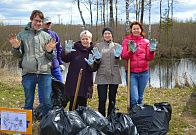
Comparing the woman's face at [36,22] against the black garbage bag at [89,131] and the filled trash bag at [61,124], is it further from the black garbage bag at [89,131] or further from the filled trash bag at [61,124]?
the black garbage bag at [89,131]

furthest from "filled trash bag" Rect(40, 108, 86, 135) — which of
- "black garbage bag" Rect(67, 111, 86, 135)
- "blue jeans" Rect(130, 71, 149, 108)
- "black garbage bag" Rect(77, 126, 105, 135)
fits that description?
"blue jeans" Rect(130, 71, 149, 108)

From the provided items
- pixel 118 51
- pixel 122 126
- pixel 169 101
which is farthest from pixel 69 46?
pixel 169 101

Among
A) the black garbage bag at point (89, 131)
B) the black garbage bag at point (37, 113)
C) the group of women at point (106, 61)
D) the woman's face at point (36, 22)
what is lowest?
the black garbage bag at point (37, 113)

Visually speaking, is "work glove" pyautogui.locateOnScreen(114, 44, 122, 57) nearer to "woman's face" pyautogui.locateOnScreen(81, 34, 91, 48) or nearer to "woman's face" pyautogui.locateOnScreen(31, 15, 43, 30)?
"woman's face" pyautogui.locateOnScreen(81, 34, 91, 48)

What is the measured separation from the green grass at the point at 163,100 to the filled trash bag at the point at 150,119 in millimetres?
450

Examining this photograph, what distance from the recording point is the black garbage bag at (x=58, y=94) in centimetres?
529

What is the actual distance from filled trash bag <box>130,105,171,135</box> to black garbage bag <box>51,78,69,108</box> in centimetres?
125

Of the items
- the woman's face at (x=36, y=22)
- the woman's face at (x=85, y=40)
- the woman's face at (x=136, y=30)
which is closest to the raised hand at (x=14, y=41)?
the woman's face at (x=36, y=22)

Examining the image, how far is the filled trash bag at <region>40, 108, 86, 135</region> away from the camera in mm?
3961

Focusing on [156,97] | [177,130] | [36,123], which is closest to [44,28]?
[36,123]

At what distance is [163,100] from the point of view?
24.7 feet

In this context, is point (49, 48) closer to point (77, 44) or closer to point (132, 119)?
point (77, 44)

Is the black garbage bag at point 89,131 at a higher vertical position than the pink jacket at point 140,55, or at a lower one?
lower

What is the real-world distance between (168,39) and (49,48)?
67.7 ft
